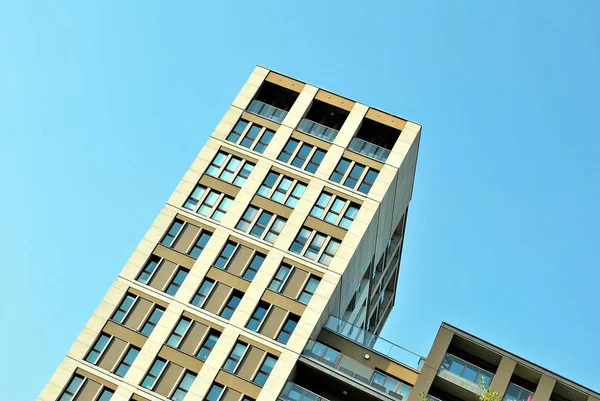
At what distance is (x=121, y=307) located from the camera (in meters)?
51.5

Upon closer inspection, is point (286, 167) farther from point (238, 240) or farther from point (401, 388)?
point (401, 388)

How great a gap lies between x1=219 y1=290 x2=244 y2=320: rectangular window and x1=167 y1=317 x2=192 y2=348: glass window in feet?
6.86

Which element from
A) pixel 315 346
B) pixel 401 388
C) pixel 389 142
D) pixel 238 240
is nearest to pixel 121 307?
pixel 238 240

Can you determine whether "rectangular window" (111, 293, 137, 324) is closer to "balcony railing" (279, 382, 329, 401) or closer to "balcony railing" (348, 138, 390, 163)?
"balcony railing" (279, 382, 329, 401)

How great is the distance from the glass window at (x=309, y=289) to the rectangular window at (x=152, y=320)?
841 cm

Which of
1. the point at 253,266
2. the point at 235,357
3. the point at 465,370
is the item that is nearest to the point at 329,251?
the point at 253,266

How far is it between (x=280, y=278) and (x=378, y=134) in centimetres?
1456

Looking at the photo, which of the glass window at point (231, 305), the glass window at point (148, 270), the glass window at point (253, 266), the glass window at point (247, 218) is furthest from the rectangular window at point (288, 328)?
the glass window at point (148, 270)

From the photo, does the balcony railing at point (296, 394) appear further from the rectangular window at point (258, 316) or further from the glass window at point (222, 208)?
the glass window at point (222, 208)

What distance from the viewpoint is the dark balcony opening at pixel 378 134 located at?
60.3 meters

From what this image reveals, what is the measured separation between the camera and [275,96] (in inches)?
2472

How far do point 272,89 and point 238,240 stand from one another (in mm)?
14021

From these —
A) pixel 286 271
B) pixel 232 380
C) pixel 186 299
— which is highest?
pixel 286 271

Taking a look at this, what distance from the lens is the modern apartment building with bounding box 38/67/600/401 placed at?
48906mm
